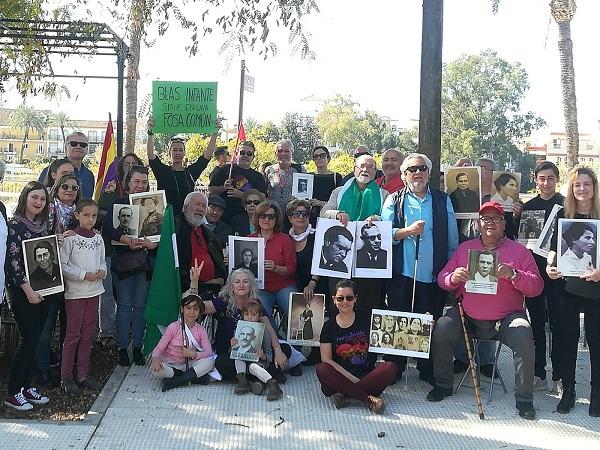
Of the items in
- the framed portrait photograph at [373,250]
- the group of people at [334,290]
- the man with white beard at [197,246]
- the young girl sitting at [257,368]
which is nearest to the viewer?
the group of people at [334,290]

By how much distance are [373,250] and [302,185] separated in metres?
1.87

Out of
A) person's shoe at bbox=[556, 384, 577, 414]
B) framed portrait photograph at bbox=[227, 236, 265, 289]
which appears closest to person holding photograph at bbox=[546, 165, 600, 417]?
person's shoe at bbox=[556, 384, 577, 414]

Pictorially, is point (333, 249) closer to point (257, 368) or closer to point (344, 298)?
point (344, 298)

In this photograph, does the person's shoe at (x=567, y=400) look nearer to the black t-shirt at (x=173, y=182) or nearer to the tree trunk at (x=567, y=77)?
the black t-shirt at (x=173, y=182)

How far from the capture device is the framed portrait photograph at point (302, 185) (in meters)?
7.41

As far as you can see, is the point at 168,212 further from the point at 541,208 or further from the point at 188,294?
the point at 541,208

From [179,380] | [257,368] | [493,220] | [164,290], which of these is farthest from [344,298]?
[164,290]

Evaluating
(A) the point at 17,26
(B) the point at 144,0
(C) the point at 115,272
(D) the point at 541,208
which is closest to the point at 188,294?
(C) the point at 115,272

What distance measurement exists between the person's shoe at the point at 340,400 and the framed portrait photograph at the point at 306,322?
0.91 metres

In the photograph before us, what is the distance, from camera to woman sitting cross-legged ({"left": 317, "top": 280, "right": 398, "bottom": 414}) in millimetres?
5191

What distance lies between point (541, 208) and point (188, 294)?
126 inches

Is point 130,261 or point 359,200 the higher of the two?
point 359,200

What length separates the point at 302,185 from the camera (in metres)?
7.43

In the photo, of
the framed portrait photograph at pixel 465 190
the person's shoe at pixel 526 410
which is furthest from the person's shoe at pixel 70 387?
the framed portrait photograph at pixel 465 190
